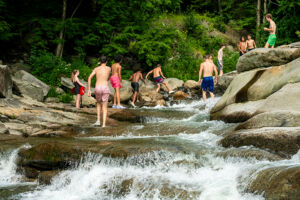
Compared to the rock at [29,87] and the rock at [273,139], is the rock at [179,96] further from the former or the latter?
the rock at [273,139]

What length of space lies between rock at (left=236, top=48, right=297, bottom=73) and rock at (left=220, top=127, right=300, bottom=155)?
4745mm

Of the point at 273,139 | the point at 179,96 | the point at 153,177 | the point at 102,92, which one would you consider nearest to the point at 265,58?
the point at 273,139

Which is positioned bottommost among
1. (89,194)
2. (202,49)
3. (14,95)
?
(89,194)

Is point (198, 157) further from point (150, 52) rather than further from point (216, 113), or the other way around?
point (150, 52)

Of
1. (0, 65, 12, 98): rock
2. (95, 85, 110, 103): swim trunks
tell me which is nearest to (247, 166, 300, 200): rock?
(95, 85, 110, 103): swim trunks

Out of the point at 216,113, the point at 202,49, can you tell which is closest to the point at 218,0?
the point at 202,49

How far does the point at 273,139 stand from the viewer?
20.3 feet

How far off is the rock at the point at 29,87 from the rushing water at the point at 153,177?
6540 millimetres

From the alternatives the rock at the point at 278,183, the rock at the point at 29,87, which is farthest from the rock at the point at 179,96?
the rock at the point at 278,183

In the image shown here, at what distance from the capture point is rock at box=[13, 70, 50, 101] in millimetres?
13172

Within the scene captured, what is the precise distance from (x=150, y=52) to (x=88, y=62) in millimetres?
4217

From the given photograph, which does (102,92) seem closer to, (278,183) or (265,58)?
(265,58)

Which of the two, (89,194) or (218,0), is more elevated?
(218,0)

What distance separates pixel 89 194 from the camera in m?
5.69
